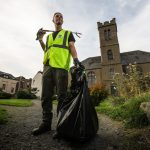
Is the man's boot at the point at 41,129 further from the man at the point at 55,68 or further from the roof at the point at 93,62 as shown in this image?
the roof at the point at 93,62

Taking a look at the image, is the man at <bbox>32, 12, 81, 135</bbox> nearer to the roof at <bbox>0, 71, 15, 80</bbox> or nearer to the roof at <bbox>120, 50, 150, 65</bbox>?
the roof at <bbox>120, 50, 150, 65</bbox>

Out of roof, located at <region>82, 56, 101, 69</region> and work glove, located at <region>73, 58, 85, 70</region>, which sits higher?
roof, located at <region>82, 56, 101, 69</region>

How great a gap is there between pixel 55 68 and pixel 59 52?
0.29m

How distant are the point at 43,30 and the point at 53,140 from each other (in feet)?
6.83

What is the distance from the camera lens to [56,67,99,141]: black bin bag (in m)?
1.95

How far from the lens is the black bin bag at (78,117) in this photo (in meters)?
1.95

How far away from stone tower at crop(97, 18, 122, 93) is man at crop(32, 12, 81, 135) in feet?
71.3

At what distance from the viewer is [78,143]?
2084mm

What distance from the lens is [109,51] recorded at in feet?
85.8

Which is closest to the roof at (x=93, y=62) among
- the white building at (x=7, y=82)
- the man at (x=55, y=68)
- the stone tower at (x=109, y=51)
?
the stone tower at (x=109, y=51)

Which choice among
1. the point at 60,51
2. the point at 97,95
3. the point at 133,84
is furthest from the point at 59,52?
the point at 97,95

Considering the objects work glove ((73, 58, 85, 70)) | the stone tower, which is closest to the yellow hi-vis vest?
work glove ((73, 58, 85, 70))

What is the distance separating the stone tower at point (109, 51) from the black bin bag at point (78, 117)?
72.6ft

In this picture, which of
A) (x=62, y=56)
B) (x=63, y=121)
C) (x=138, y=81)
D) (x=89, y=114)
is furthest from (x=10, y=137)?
(x=138, y=81)
